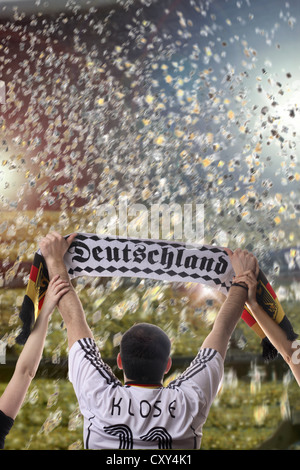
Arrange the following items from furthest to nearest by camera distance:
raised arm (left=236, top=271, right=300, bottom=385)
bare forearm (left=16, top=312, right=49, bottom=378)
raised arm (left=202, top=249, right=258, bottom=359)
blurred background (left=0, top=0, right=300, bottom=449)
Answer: blurred background (left=0, top=0, right=300, bottom=449), raised arm (left=236, top=271, right=300, bottom=385), bare forearm (left=16, top=312, right=49, bottom=378), raised arm (left=202, top=249, right=258, bottom=359)

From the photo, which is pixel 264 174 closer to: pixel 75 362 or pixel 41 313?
pixel 41 313

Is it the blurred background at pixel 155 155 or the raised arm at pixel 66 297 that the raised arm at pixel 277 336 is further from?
the blurred background at pixel 155 155

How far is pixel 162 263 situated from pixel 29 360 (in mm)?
421

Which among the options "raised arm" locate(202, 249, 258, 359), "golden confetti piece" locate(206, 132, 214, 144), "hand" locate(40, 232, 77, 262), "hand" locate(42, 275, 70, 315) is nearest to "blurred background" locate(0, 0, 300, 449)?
"golden confetti piece" locate(206, 132, 214, 144)

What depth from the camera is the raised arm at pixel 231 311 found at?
95 cm

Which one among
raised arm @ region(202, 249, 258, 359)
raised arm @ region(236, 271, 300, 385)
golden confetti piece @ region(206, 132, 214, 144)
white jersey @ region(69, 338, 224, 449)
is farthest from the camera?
golden confetti piece @ region(206, 132, 214, 144)

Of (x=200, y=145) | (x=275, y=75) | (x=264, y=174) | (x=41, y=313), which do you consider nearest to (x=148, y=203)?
(x=200, y=145)

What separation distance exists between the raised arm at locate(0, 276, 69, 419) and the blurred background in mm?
1456

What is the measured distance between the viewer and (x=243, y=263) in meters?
1.18

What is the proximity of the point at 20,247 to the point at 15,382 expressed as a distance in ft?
5.67

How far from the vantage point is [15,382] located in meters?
1.07

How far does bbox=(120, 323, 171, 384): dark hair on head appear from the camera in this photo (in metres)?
0.90

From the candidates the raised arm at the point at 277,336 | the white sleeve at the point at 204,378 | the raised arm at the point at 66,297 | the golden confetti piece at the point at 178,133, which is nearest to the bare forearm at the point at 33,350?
the raised arm at the point at 66,297

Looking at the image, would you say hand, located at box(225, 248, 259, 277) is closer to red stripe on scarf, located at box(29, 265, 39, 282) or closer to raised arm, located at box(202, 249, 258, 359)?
raised arm, located at box(202, 249, 258, 359)
